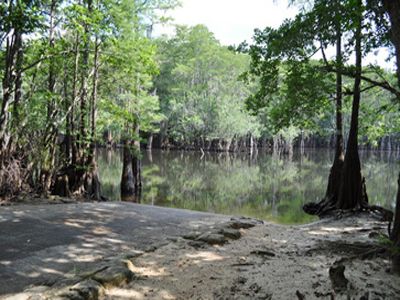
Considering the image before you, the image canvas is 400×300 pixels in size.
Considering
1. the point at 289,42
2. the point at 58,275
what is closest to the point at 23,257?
the point at 58,275

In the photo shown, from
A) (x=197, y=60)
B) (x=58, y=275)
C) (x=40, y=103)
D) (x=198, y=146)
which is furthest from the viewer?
(x=198, y=146)

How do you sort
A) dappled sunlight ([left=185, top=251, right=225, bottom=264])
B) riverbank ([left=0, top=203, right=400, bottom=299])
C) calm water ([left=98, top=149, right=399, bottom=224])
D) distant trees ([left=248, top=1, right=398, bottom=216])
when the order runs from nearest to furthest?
1. riverbank ([left=0, top=203, right=400, bottom=299])
2. dappled sunlight ([left=185, top=251, right=225, bottom=264])
3. distant trees ([left=248, top=1, right=398, bottom=216])
4. calm water ([left=98, top=149, right=399, bottom=224])

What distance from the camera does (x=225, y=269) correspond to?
3674mm

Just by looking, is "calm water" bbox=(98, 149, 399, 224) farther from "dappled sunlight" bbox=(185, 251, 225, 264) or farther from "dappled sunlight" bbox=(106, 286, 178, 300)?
"dappled sunlight" bbox=(106, 286, 178, 300)

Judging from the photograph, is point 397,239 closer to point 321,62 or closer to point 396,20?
point 396,20

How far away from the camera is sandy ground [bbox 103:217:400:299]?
117 inches

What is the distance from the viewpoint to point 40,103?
9.93m

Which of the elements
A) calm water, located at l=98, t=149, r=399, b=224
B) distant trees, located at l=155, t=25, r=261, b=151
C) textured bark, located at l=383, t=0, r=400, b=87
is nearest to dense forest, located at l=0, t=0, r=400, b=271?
textured bark, located at l=383, t=0, r=400, b=87

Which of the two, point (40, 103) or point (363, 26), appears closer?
point (363, 26)

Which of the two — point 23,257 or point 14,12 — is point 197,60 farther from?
point 23,257

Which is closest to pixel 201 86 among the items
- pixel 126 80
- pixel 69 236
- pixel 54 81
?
pixel 126 80

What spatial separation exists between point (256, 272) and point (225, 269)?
0.34m

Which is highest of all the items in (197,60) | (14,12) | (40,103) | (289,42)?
(197,60)

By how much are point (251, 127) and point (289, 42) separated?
35.5 metres
